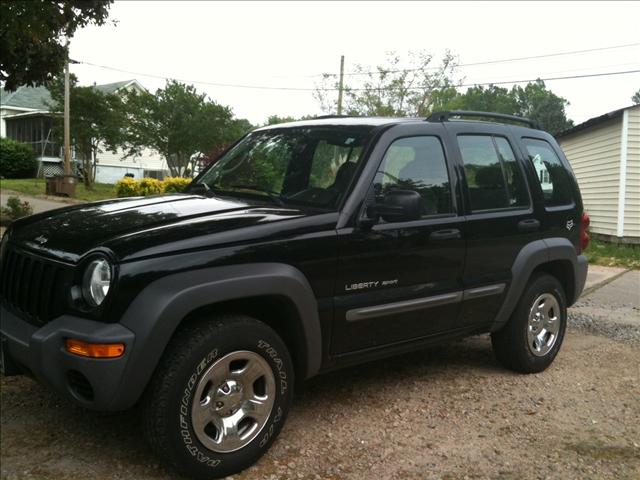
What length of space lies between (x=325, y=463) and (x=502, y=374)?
7.01 feet

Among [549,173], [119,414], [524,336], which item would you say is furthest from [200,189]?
[549,173]

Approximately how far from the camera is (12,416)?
3.61 meters

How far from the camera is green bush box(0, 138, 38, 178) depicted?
35.1m

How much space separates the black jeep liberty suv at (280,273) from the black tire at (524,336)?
0.04 ft

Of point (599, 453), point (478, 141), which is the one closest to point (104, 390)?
point (599, 453)

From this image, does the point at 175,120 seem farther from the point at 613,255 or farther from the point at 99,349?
the point at 99,349

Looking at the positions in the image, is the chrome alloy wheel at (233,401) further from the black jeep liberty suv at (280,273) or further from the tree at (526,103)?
the tree at (526,103)

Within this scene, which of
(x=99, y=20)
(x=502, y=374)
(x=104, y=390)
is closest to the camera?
(x=104, y=390)

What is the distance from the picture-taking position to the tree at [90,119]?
29.5 meters

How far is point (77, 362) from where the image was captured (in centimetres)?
271

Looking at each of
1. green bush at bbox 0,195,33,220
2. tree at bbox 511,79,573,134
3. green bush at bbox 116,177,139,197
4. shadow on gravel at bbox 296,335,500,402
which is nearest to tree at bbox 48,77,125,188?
green bush at bbox 116,177,139,197

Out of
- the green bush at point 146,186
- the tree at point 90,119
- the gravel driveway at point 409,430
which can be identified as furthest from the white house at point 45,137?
the gravel driveway at point 409,430

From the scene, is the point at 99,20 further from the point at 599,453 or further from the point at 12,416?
the point at 599,453

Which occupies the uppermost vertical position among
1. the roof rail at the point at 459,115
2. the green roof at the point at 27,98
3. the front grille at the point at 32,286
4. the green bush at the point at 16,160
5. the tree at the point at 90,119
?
the green roof at the point at 27,98
